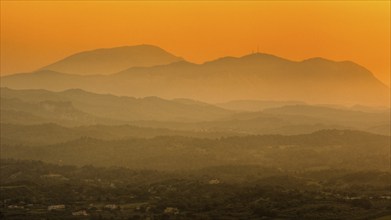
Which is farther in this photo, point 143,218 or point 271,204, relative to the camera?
point 271,204

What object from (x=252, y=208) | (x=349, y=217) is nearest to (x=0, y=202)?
(x=252, y=208)

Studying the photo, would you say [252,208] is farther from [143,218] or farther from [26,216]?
[26,216]

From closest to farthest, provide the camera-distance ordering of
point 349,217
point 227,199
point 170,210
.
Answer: point 349,217, point 170,210, point 227,199

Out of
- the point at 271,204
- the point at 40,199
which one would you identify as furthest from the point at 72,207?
the point at 271,204

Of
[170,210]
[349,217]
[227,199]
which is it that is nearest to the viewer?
[349,217]

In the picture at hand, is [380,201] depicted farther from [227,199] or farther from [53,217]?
[53,217]

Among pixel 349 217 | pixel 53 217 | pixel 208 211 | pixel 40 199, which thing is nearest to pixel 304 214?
pixel 349 217

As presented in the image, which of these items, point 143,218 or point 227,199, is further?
point 227,199

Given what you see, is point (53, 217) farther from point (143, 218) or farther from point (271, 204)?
point (271, 204)
